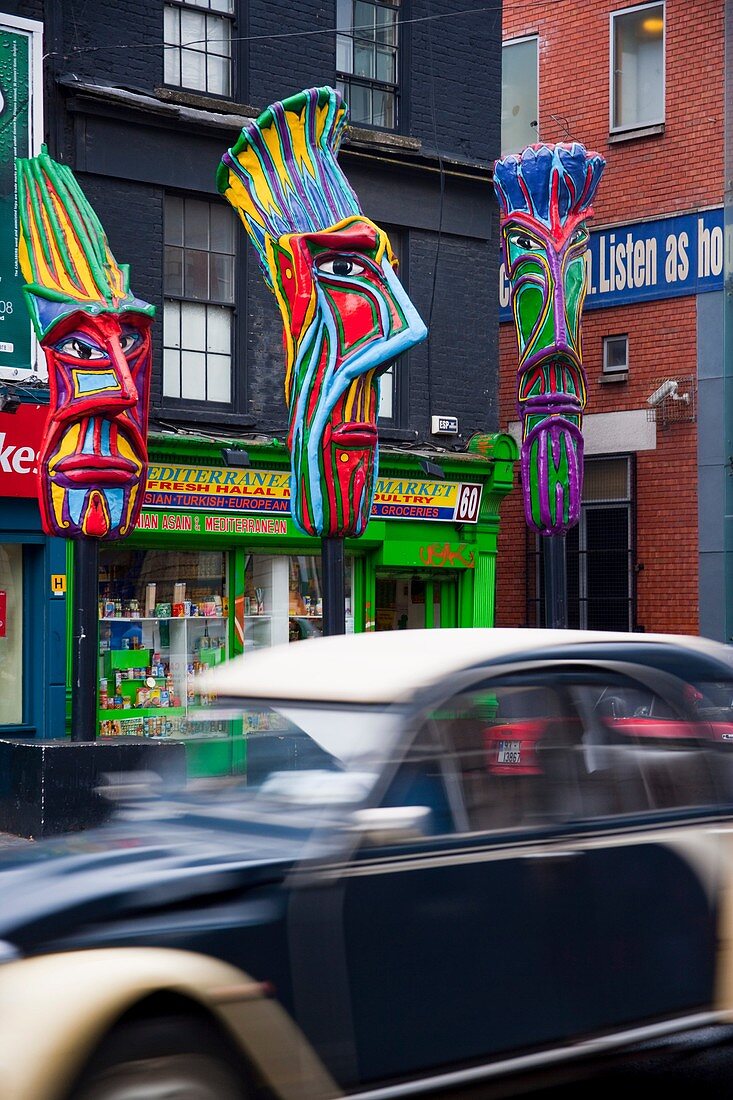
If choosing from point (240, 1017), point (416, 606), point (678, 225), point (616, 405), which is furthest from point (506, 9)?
point (240, 1017)

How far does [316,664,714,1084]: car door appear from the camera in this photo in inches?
181

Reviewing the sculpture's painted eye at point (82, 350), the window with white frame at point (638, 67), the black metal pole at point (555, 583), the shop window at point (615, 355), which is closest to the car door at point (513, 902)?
the sculpture's painted eye at point (82, 350)

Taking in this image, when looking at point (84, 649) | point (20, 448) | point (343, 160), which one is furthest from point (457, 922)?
point (343, 160)

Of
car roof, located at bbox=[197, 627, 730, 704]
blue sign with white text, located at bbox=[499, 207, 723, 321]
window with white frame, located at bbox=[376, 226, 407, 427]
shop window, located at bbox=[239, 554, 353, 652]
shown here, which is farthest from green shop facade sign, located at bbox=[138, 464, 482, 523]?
car roof, located at bbox=[197, 627, 730, 704]

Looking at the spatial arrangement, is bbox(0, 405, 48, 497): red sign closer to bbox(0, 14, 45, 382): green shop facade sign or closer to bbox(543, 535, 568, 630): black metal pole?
bbox(0, 14, 45, 382): green shop facade sign

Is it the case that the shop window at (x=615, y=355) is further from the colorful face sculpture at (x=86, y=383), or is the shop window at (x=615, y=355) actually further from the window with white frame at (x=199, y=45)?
the colorful face sculpture at (x=86, y=383)

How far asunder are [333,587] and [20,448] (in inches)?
142

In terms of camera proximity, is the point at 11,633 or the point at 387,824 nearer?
the point at 387,824

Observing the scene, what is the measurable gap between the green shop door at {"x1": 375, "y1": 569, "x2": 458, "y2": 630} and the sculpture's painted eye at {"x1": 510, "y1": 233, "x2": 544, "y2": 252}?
4.43 metres

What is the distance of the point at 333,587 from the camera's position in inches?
473

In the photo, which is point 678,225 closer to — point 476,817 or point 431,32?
point 431,32

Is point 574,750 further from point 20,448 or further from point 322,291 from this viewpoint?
point 20,448

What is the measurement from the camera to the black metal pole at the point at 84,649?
11867 millimetres

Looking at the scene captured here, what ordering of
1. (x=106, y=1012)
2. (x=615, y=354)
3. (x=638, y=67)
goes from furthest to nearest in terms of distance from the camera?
1. (x=615, y=354)
2. (x=638, y=67)
3. (x=106, y=1012)
